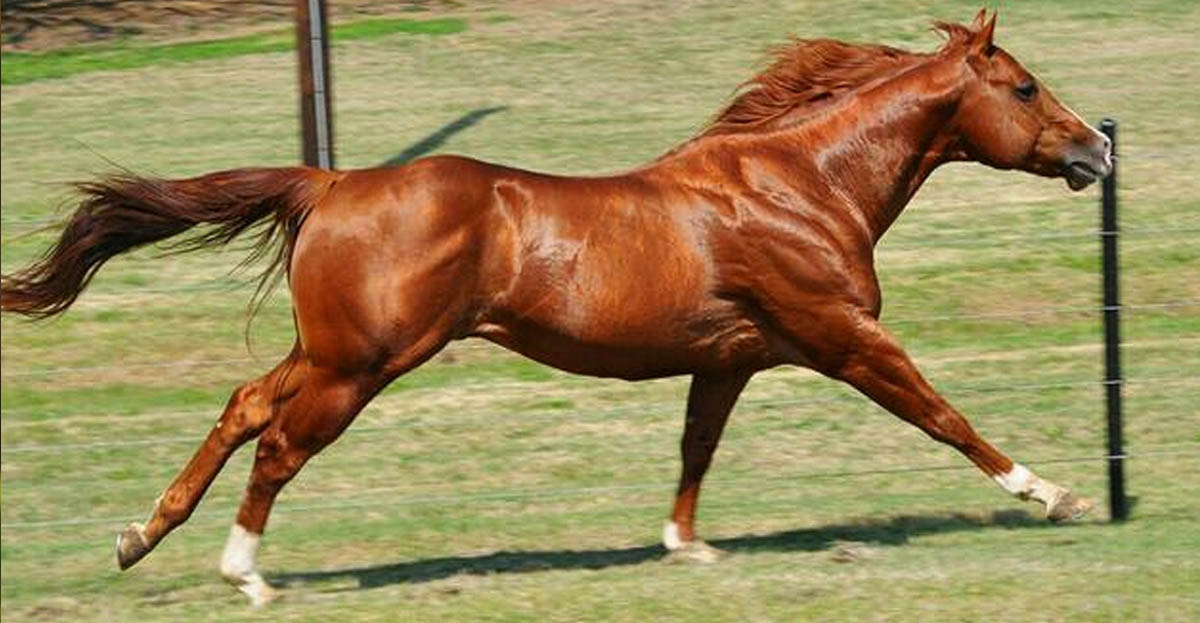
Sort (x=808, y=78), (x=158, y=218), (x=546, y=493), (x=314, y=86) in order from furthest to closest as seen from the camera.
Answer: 1. (x=314, y=86)
2. (x=546, y=493)
3. (x=808, y=78)
4. (x=158, y=218)

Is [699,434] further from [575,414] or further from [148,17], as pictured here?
[148,17]

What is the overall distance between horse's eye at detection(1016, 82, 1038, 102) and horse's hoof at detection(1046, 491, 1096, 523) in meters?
1.47

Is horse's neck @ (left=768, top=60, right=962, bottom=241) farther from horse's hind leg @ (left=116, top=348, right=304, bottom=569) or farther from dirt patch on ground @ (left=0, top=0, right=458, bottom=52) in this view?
dirt patch on ground @ (left=0, top=0, right=458, bottom=52)

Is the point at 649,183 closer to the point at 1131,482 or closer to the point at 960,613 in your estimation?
the point at 960,613

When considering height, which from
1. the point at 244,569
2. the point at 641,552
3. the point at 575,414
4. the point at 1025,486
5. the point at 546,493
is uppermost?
the point at 1025,486

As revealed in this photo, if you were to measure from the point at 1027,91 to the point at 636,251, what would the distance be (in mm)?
1691

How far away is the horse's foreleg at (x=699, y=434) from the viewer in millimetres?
9484

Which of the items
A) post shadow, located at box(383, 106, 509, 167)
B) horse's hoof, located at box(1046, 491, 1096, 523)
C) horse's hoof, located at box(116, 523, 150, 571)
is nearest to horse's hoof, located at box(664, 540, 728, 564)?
horse's hoof, located at box(1046, 491, 1096, 523)

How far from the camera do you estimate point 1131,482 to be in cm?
1056

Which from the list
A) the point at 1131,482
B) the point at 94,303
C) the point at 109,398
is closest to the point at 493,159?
the point at 94,303

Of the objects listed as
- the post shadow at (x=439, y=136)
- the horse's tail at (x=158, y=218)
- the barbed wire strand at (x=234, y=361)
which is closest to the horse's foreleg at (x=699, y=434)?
the horse's tail at (x=158, y=218)

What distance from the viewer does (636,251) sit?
892 centimetres

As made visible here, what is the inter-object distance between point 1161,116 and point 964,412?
19.6 ft

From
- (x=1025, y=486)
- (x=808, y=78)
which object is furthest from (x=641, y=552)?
(x=808, y=78)
